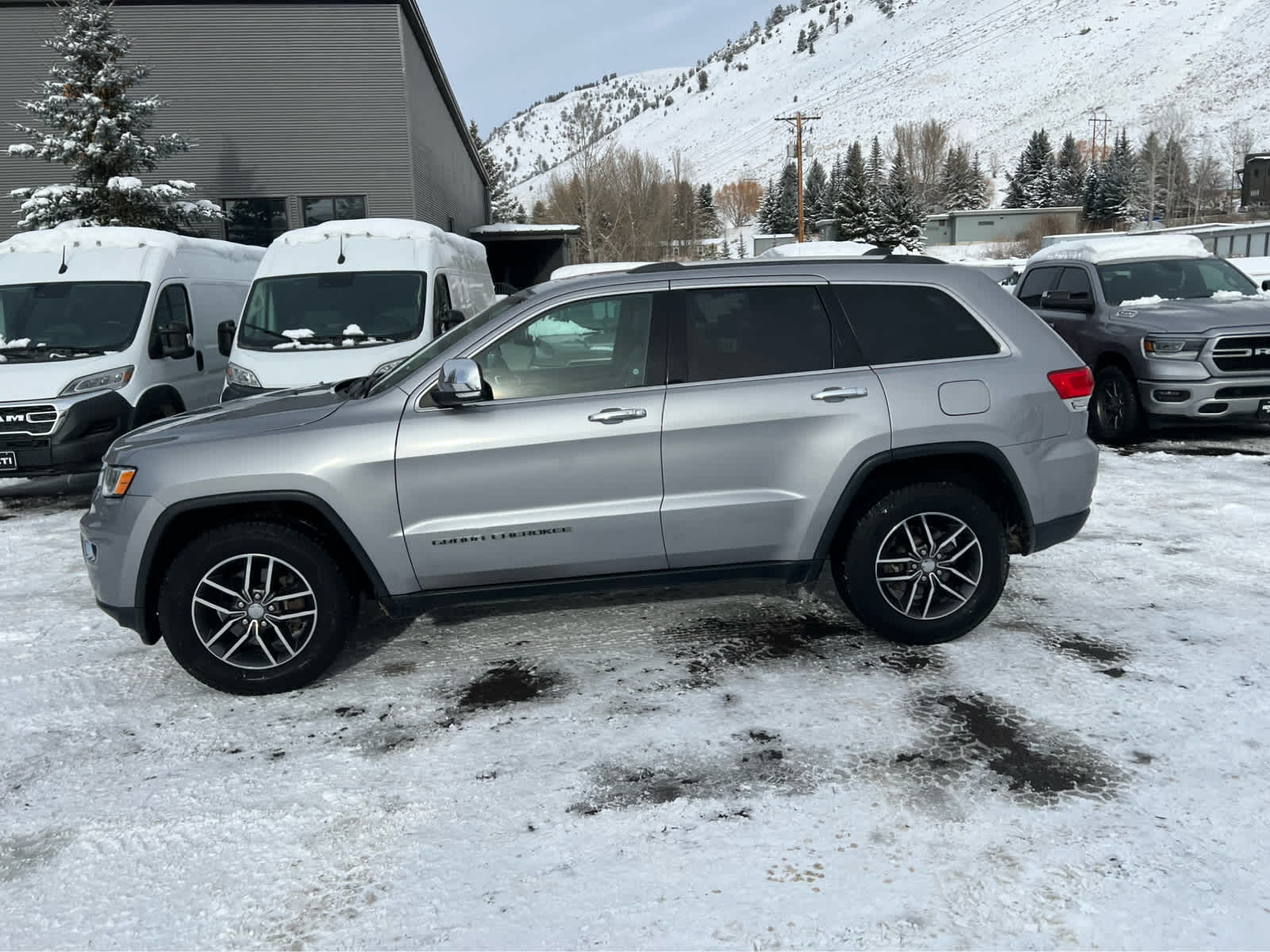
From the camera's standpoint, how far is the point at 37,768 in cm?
365

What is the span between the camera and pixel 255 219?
24.7m

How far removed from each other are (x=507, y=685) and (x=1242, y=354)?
25.4ft

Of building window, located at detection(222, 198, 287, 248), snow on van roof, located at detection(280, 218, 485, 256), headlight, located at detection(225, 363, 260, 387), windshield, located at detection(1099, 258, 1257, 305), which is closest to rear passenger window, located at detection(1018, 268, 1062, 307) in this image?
windshield, located at detection(1099, 258, 1257, 305)

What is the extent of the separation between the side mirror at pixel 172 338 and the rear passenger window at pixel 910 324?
689 centimetres

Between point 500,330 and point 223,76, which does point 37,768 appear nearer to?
point 500,330

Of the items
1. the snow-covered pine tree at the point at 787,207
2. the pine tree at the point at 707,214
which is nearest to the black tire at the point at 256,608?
the pine tree at the point at 707,214

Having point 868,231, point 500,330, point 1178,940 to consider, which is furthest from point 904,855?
point 868,231

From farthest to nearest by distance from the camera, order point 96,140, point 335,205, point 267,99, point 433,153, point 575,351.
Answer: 1. point 433,153
2. point 335,205
3. point 267,99
4. point 96,140
5. point 575,351

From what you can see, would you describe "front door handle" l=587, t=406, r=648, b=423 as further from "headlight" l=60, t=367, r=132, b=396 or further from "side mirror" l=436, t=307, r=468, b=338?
"headlight" l=60, t=367, r=132, b=396

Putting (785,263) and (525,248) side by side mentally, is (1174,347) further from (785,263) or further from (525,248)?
(525,248)

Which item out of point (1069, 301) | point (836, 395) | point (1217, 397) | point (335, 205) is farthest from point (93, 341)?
point (335, 205)

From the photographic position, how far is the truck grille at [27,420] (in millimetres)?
7812

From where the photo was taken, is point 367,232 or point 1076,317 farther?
point 1076,317

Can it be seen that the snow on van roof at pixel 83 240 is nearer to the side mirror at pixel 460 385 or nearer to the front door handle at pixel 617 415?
the side mirror at pixel 460 385
